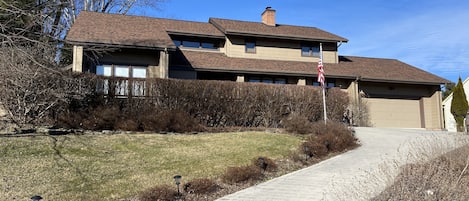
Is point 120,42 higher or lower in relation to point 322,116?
higher

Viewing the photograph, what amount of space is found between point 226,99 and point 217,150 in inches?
205

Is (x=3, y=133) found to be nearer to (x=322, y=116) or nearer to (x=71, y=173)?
(x=71, y=173)

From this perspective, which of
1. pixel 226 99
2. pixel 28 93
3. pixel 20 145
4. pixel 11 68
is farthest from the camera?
pixel 226 99

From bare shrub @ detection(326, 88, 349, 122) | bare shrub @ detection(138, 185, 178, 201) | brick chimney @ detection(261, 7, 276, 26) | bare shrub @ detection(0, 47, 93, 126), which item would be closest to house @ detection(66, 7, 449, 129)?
brick chimney @ detection(261, 7, 276, 26)

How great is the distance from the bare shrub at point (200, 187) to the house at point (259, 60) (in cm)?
1127

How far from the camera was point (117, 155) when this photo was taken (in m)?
10.8

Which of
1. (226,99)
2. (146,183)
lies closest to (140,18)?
(226,99)

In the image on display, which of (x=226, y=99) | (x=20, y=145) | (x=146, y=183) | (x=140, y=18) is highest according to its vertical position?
(x=140, y=18)

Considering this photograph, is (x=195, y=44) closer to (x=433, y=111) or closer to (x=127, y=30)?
(x=127, y=30)

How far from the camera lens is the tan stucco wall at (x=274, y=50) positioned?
25.4 metres

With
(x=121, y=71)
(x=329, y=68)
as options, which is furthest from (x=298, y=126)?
(x=329, y=68)

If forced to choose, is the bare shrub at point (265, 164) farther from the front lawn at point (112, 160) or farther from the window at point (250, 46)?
the window at point (250, 46)

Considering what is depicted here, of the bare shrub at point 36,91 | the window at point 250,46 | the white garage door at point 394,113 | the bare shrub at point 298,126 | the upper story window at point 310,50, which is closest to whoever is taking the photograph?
the bare shrub at point 36,91

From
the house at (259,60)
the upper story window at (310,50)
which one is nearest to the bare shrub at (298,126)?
the house at (259,60)
